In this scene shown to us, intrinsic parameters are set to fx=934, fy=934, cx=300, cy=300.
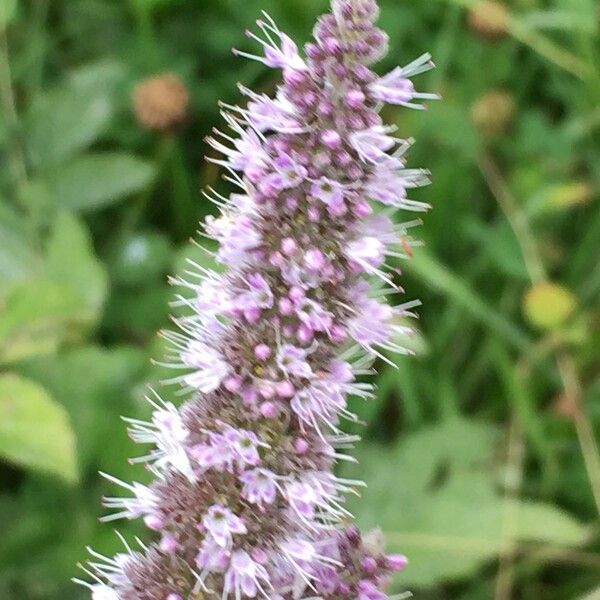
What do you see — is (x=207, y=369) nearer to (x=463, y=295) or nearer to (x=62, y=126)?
(x=463, y=295)

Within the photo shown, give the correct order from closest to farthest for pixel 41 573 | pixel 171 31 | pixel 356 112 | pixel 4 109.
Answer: pixel 356 112
pixel 41 573
pixel 4 109
pixel 171 31

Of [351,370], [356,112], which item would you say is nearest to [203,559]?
[351,370]

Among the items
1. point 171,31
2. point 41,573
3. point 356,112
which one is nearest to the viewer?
point 356,112

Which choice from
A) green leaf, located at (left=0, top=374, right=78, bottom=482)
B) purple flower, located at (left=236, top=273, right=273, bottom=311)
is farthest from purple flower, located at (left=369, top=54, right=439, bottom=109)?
green leaf, located at (left=0, top=374, right=78, bottom=482)

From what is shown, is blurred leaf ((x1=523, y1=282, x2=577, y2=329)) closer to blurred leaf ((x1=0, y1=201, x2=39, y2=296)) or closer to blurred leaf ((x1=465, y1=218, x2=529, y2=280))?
blurred leaf ((x1=465, y1=218, x2=529, y2=280))

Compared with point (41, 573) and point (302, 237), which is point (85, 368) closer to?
point (41, 573)

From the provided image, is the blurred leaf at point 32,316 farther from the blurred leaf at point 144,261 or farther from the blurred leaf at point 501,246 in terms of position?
the blurred leaf at point 501,246

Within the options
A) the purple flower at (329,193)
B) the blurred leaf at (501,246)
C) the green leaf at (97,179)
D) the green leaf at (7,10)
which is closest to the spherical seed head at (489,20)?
the blurred leaf at (501,246)
